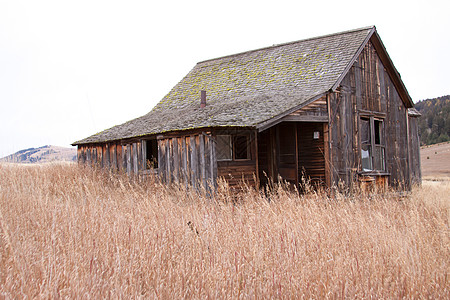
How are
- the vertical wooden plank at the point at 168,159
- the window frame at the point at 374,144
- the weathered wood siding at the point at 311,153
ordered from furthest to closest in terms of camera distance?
the window frame at the point at 374,144 < the weathered wood siding at the point at 311,153 < the vertical wooden plank at the point at 168,159

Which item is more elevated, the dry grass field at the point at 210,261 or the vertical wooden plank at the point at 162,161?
the vertical wooden plank at the point at 162,161

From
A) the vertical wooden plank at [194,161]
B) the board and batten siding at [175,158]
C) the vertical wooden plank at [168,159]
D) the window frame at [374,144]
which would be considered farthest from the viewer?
the window frame at [374,144]

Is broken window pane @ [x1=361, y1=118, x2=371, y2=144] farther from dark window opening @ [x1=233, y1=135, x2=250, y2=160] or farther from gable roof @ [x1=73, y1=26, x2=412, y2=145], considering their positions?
dark window opening @ [x1=233, y1=135, x2=250, y2=160]

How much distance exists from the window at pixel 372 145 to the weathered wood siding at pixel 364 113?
0.75 ft

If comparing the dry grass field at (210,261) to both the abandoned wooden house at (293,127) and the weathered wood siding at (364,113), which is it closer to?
A: the abandoned wooden house at (293,127)

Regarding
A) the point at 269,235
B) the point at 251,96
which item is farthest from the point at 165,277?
the point at 251,96

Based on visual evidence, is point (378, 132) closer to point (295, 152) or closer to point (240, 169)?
point (295, 152)

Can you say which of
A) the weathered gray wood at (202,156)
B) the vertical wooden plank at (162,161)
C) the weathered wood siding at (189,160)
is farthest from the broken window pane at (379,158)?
the vertical wooden plank at (162,161)

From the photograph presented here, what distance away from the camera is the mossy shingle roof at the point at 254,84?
12.3 m

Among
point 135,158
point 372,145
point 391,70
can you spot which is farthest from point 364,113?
point 135,158

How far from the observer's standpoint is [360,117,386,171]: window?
1438 centimetres

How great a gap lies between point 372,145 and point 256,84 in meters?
4.81

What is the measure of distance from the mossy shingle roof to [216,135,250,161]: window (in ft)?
2.80

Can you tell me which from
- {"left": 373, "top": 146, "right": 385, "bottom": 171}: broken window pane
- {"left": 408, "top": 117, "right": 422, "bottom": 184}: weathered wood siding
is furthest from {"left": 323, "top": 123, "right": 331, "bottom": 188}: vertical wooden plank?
{"left": 408, "top": 117, "right": 422, "bottom": 184}: weathered wood siding
